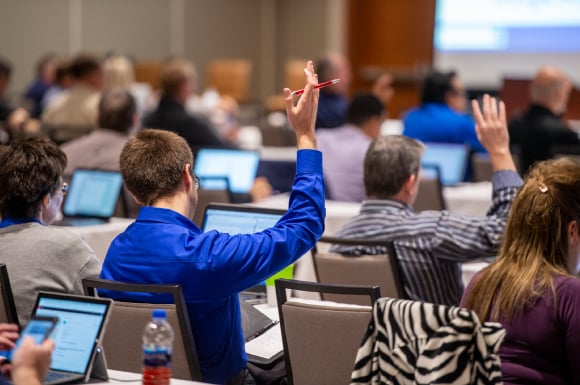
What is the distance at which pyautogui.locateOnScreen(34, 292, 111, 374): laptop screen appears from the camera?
2438 mm

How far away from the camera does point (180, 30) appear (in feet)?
50.4

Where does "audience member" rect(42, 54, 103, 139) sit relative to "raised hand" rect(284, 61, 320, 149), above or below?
below

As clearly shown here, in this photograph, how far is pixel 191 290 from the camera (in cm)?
278

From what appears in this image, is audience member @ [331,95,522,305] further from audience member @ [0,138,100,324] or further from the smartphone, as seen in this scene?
the smartphone

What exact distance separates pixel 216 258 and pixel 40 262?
66 centimetres

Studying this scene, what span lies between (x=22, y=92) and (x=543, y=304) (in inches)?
485

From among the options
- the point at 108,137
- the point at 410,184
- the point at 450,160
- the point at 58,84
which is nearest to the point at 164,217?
the point at 410,184

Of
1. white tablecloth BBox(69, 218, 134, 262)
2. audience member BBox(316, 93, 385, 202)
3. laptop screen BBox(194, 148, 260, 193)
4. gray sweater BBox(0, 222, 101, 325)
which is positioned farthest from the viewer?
audience member BBox(316, 93, 385, 202)

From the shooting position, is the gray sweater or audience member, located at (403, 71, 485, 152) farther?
audience member, located at (403, 71, 485, 152)

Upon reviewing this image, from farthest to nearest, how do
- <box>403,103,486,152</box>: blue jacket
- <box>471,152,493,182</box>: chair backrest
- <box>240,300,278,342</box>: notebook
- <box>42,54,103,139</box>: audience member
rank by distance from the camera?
<box>42,54,103,139</box>: audience member
<box>403,103,486,152</box>: blue jacket
<box>471,152,493,182</box>: chair backrest
<box>240,300,278,342</box>: notebook

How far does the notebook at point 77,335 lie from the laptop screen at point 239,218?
1346 millimetres

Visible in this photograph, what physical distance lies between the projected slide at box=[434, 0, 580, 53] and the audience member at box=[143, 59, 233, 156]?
5.91 m

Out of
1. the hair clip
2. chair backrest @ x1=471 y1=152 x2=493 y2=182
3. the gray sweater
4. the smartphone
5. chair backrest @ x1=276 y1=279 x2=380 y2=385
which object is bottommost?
chair backrest @ x1=471 y1=152 x2=493 y2=182

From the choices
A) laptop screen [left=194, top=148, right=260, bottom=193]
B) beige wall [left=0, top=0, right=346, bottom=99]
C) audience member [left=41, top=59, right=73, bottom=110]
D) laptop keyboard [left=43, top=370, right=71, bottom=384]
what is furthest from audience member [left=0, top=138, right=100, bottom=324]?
beige wall [left=0, top=0, right=346, bottom=99]
